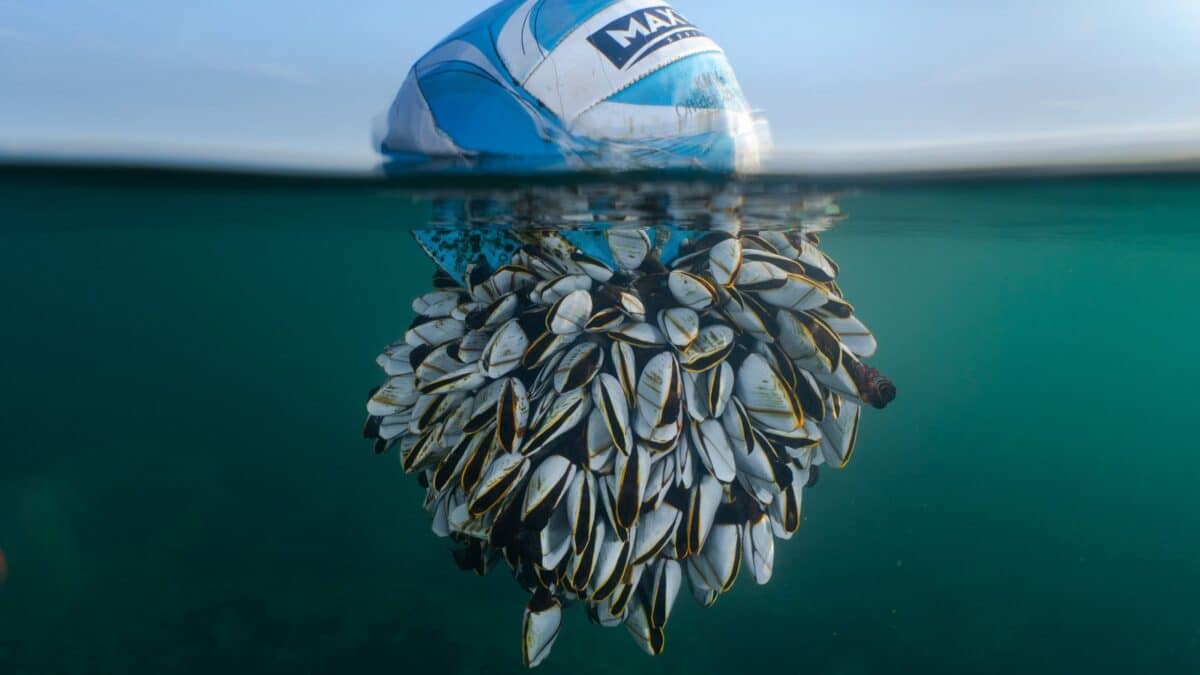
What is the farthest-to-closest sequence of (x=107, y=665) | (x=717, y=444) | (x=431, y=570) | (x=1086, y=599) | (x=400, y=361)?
(x=1086, y=599)
(x=431, y=570)
(x=107, y=665)
(x=400, y=361)
(x=717, y=444)

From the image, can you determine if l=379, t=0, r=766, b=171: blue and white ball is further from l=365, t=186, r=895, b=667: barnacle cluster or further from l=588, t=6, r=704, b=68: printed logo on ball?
l=365, t=186, r=895, b=667: barnacle cluster

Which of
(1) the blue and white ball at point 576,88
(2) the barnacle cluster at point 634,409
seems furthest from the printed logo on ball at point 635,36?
(2) the barnacle cluster at point 634,409

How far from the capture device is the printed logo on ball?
8.07 feet

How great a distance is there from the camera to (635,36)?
2500mm

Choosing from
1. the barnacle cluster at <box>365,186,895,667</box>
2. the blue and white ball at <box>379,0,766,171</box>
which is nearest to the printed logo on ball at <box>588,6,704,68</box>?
the blue and white ball at <box>379,0,766,171</box>

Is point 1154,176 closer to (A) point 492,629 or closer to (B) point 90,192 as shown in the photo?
(A) point 492,629

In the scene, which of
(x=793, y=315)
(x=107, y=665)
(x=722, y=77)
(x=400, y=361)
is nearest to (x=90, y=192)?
(x=107, y=665)

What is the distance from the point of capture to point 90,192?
198 inches

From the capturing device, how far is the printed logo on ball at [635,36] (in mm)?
2461

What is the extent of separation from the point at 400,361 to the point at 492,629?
3.16 meters

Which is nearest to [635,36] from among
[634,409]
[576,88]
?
[576,88]

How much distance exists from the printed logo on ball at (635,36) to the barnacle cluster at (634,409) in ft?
2.16

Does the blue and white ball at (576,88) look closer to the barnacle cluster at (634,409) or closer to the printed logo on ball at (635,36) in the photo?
the printed logo on ball at (635,36)

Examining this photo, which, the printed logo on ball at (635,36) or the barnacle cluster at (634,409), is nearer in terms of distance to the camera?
the barnacle cluster at (634,409)
